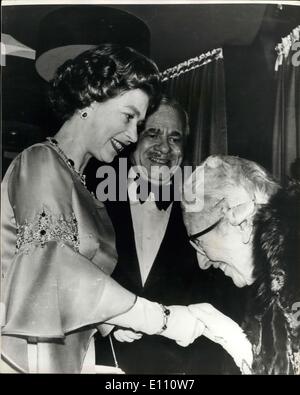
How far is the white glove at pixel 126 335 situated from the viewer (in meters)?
2.12

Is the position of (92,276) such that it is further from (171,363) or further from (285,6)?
(285,6)

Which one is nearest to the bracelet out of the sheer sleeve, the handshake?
the handshake

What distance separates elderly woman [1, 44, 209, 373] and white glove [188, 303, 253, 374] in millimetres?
45

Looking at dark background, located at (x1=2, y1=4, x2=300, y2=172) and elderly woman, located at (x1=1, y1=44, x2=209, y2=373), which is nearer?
elderly woman, located at (x1=1, y1=44, x2=209, y2=373)

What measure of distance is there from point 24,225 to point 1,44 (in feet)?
2.53

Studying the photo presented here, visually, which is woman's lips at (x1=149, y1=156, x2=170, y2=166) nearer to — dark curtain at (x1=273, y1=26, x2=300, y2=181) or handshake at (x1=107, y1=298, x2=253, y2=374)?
dark curtain at (x1=273, y1=26, x2=300, y2=181)

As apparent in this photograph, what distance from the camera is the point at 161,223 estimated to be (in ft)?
7.18

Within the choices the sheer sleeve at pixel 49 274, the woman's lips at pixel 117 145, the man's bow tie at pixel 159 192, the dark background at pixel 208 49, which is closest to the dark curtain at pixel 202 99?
the dark background at pixel 208 49

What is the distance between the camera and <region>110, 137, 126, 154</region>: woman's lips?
2.19 m

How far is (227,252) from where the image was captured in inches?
86.0

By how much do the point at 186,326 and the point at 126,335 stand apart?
0.25 metres

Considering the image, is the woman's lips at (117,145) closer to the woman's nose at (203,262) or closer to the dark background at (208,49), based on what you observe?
the dark background at (208,49)

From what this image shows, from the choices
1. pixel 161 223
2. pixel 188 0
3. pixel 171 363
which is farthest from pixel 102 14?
pixel 171 363
